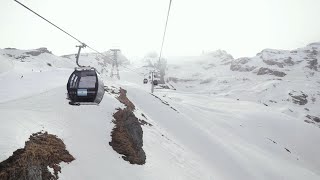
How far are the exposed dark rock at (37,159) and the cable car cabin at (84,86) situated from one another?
2.77 metres

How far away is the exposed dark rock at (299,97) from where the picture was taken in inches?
3885

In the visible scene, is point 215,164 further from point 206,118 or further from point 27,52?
point 27,52

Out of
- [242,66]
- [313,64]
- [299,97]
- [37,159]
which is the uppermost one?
[313,64]

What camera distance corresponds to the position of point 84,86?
51.4 feet

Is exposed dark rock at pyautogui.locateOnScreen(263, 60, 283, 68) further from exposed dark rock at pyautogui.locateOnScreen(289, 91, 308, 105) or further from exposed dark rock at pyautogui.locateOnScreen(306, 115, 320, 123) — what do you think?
exposed dark rock at pyautogui.locateOnScreen(306, 115, 320, 123)

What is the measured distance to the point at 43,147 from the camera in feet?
50.3

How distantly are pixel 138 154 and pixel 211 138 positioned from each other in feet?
60.2

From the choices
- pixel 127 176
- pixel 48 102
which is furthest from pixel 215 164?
pixel 48 102

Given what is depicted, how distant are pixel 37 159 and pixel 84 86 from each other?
14.1 feet

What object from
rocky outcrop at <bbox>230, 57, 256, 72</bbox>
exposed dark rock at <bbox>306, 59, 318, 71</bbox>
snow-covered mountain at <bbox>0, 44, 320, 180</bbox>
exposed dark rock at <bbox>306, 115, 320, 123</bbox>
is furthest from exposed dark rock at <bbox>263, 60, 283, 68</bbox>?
snow-covered mountain at <bbox>0, 44, 320, 180</bbox>

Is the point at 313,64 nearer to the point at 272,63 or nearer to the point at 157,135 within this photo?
the point at 272,63

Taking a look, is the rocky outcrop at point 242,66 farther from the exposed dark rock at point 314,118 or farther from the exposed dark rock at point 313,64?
the exposed dark rock at point 314,118

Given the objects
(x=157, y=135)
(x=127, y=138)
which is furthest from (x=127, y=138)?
(x=157, y=135)

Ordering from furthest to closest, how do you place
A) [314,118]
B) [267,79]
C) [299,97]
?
[267,79]
[299,97]
[314,118]
